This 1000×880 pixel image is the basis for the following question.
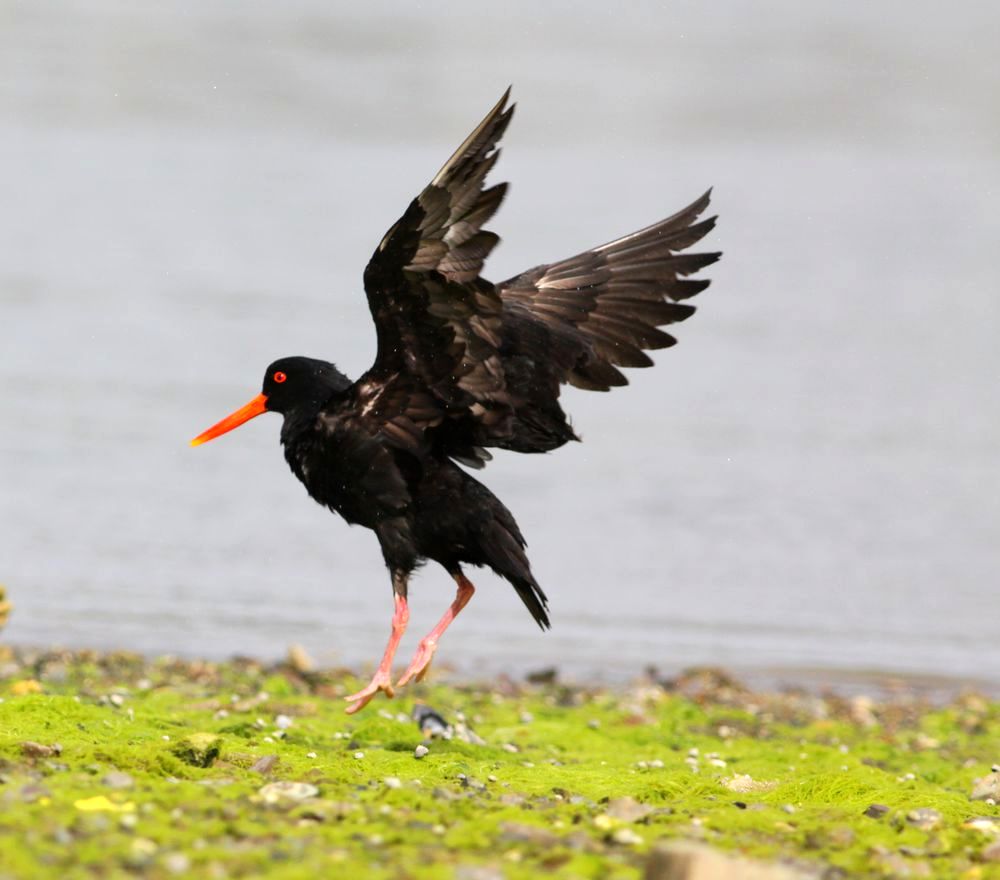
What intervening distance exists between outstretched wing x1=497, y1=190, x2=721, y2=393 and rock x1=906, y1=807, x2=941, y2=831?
9.45ft

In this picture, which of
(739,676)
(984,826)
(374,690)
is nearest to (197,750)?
(374,690)

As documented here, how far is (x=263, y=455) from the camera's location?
45.1 ft

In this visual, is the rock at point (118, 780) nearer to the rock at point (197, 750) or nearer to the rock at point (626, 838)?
the rock at point (197, 750)

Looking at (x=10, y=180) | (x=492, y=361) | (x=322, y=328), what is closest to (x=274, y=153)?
(x=10, y=180)

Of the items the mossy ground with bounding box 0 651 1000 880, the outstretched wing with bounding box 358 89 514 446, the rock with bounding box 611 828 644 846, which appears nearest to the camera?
the mossy ground with bounding box 0 651 1000 880

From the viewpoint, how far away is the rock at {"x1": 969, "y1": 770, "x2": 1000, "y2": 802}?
6141 mm

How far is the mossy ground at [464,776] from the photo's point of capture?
412cm

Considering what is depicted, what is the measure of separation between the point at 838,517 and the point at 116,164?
15.7 m

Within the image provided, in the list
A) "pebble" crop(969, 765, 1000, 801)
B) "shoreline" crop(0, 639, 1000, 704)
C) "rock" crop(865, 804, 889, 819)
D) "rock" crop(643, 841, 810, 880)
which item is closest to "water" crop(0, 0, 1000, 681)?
"shoreline" crop(0, 639, 1000, 704)

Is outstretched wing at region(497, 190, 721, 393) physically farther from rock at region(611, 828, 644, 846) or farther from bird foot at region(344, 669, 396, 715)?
rock at region(611, 828, 644, 846)

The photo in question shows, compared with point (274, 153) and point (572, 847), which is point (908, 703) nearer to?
point (572, 847)

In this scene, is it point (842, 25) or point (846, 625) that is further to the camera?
point (842, 25)

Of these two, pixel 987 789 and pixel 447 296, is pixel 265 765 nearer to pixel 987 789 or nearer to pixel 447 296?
pixel 447 296

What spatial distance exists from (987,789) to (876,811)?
1.00 meters
